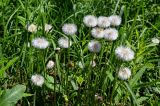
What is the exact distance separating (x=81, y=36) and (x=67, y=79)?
2.13ft

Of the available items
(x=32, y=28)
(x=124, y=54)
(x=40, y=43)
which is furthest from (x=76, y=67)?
(x=124, y=54)

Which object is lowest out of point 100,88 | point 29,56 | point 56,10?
point 100,88

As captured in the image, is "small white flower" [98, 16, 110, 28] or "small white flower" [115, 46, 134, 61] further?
"small white flower" [98, 16, 110, 28]

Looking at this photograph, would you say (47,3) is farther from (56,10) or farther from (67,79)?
(67,79)

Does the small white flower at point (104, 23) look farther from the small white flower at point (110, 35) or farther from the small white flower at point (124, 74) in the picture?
the small white flower at point (124, 74)

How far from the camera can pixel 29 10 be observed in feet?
8.28

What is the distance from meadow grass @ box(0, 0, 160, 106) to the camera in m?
1.96

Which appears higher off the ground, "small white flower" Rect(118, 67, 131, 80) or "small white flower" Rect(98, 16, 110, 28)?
"small white flower" Rect(98, 16, 110, 28)

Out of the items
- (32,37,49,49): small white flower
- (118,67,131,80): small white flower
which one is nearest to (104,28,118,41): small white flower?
(118,67,131,80): small white flower

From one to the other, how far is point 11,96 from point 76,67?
1.85 ft

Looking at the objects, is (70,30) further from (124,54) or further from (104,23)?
(124,54)

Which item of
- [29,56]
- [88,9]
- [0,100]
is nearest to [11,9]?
[88,9]

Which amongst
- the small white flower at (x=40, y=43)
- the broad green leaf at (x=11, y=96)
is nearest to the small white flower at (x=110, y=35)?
the small white flower at (x=40, y=43)

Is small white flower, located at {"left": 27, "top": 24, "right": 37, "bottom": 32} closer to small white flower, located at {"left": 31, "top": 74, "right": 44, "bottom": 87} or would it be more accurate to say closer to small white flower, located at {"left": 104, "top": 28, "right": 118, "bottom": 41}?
small white flower, located at {"left": 31, "top": 74, "right": 44, "bottom": 87}
